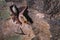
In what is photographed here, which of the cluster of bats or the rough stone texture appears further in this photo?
the cluster of bats

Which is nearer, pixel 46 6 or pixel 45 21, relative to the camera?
pixel 45 21

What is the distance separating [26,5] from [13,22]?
2.01 feet

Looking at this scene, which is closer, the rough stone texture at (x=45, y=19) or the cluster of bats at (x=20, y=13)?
the rough stone texture at (x=45, y=19)

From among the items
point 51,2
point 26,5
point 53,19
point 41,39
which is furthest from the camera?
point 26,5

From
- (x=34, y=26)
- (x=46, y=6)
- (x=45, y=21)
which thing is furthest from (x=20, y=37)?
(x=46, y=6)

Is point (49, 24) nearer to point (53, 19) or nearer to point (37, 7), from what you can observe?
point (53, 19)

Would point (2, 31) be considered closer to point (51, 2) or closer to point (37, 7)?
point (37, 7)

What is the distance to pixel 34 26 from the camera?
3.37m

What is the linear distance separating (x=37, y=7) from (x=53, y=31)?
69 centimetres

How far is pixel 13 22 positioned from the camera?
139 inches

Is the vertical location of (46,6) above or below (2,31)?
above

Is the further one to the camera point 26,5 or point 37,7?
point 26,5

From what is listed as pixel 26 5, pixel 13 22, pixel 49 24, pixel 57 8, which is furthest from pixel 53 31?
pixel 26 5

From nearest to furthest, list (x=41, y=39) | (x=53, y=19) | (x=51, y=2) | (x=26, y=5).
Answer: (x=41, y=39) < (x=53, y=19) < (x=51, y=2) < (x=26, y=5)
